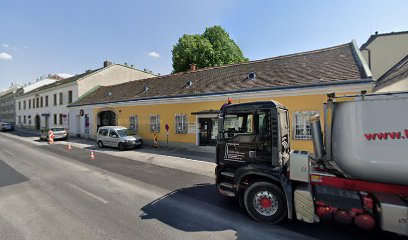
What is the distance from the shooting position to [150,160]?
467 inches

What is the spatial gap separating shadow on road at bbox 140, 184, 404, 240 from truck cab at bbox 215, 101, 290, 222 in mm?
309

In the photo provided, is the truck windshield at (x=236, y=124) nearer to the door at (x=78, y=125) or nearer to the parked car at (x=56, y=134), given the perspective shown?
the parked car at (x=56, y=134)

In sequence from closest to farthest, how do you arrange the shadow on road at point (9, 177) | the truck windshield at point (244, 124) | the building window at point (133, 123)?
the truck windshield at point (244, 124) → the shadow on road at point (9, 177) → the building window at point (133, 123)

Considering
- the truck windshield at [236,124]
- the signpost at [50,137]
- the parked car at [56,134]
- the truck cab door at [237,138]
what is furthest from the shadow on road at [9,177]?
the parked car at [56,134]

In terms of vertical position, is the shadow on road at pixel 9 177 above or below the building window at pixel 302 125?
below

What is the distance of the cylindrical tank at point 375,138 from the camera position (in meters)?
3.66

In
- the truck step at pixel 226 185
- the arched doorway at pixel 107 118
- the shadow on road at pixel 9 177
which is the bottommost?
the shadow on road at pixel 9 177

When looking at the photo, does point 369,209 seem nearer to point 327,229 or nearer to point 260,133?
point 327,229

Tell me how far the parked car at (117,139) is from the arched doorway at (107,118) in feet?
14.8

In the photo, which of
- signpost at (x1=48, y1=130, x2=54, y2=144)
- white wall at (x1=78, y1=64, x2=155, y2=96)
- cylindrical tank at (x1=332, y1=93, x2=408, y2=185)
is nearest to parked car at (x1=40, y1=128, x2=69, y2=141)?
signpost at (x1=48, y1=130, x2=54, y2=144)

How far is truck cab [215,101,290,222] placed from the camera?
4.74 m

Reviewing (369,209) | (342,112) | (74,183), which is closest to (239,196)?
(369,209)

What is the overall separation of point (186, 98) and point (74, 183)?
30.6 ft

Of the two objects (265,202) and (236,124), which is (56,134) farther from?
(265,202)
